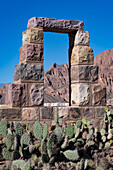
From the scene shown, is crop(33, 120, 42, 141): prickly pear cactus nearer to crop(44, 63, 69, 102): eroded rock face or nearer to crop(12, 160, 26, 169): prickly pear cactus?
crop(12, 160, 26, 169): prickly pear cactus

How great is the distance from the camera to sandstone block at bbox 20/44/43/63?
474cm

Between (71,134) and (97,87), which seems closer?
(71,134)

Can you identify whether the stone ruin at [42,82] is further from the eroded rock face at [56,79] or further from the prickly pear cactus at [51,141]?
the eroded rock face at [56,79]

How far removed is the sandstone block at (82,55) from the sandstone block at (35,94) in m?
0.88

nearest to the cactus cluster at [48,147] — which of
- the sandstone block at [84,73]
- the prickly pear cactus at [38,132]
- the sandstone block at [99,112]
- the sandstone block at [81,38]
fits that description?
the prickly pear cactus at [38,132]

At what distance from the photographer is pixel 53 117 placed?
190 inches

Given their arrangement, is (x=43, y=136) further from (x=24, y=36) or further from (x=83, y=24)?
(x=83, y=24)

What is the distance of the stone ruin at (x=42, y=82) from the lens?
15.3 feet

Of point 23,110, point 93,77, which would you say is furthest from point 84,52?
point 23,110

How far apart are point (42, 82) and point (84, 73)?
0.82 metres

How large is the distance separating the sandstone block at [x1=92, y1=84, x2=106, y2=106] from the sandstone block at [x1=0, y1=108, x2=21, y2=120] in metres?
1.43

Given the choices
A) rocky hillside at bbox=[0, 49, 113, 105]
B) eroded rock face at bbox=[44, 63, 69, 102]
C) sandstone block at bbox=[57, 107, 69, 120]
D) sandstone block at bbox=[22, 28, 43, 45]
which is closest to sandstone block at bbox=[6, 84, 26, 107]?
sandstone block at bbox=[57, 107, 69, 120]

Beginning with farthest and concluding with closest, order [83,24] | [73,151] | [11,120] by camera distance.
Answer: [83,24] < [11,120] < [73,151]

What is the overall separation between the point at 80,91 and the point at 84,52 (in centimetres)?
74
